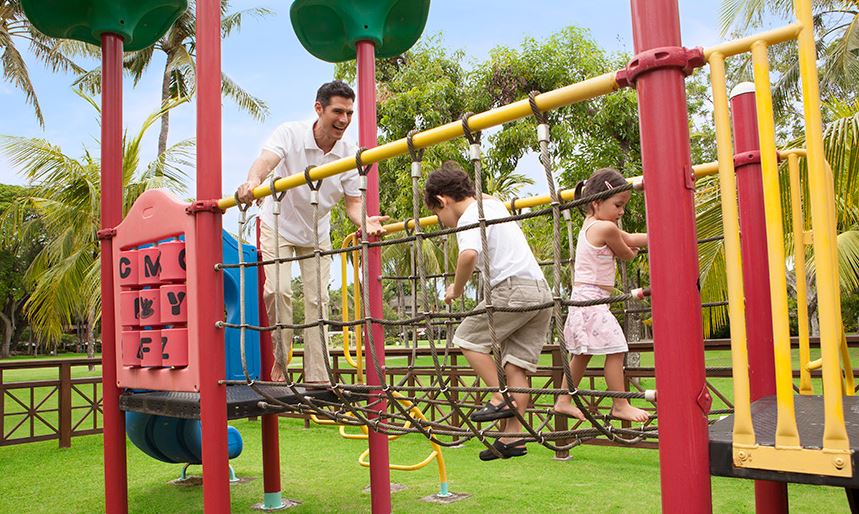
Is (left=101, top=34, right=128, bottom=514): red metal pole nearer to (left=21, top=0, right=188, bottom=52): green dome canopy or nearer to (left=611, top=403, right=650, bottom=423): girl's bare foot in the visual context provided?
(left=21, top=0, right=188, bottom=52): green dome canopy

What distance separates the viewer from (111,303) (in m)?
4.01

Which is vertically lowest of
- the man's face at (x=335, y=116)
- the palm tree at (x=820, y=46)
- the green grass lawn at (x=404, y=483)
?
the green grass lawn at (x=404, y=483)

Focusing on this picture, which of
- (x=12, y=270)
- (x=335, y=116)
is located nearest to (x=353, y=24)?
(x=335, y=116)

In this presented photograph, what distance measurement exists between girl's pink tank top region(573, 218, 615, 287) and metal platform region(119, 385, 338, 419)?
1272 mm

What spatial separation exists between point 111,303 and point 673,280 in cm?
334

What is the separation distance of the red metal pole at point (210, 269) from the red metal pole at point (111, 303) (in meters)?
1.01

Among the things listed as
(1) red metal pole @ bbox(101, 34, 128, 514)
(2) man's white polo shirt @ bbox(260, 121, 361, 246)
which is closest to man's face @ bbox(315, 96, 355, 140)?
(2) man's white polo shirt @ bbox(260, 121, 361, 246)

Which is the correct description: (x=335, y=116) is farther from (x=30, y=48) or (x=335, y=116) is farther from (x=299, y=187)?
(x=30, y=48)

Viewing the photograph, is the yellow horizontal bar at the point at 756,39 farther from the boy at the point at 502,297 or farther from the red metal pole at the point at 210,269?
the red metal pole at the point at 210,269

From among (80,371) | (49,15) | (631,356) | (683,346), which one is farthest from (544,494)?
(80,371)

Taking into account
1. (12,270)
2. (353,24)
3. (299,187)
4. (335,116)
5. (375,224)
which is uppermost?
(12,270)

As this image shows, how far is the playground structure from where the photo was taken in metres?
1.50

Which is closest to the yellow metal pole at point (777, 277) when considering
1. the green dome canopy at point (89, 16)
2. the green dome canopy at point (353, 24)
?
the green dome canopy at point (353, 24)

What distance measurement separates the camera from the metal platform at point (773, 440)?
1.43m
